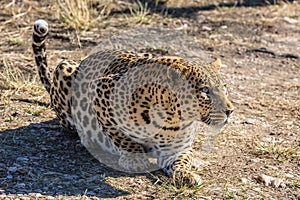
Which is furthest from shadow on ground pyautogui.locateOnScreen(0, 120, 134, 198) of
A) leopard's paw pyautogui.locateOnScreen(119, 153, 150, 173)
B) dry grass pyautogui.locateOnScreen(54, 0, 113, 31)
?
dry grass pyautogui.locateOnScreen(54, 0, 113, 31)

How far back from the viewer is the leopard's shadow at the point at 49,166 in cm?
583

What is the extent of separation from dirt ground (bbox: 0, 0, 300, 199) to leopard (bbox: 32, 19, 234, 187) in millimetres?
188

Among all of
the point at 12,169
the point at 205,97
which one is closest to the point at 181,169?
the point at 205,97

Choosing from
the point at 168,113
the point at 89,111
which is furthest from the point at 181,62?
the point at 89,111

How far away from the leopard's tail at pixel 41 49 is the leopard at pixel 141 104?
1cm

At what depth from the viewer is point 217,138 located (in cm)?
718

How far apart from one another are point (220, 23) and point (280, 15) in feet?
3.58

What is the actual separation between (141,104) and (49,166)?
99 centimetres

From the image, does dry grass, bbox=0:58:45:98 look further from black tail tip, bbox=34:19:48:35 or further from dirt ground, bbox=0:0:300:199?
black tail tip, bbox=34:19:48:35

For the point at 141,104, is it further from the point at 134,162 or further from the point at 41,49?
the point at 41,49

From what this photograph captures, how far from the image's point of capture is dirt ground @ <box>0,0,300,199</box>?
19.7 feet

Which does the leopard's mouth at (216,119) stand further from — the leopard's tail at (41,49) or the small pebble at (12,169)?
the leopard's tail at (41,49)

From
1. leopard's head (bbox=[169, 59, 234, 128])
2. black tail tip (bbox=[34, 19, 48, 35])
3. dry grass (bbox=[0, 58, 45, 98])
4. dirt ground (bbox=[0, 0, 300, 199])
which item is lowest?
dirt ground (bbox=[0, 0, 300, 199])

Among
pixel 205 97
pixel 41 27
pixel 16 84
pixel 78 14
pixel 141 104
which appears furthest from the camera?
pixel 78 14
